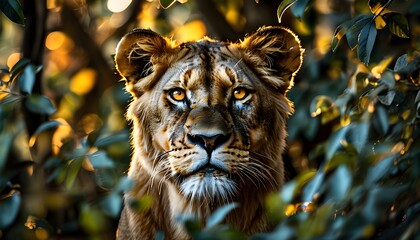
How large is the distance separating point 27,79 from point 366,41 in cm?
159

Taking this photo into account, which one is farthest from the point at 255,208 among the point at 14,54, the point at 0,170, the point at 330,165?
the point at 14,54

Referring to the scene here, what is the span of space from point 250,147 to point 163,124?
451mm

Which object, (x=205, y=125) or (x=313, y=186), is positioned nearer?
(x=313, y=186)

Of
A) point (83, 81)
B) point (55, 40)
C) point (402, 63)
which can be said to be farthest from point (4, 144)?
point (55, 40)

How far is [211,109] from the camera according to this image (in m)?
4.36

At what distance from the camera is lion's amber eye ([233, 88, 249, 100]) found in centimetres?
450

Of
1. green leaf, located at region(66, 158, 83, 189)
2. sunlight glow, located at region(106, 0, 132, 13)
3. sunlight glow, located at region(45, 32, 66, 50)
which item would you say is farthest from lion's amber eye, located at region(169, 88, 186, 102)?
sunlight glow, located at region(45, 32, 66, 50)

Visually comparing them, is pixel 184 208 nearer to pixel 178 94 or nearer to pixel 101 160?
pixel 178 94

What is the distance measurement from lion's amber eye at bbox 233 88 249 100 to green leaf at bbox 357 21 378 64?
76cm

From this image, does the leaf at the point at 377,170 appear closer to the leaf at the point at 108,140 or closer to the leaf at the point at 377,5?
the leaf at the point at 377,5

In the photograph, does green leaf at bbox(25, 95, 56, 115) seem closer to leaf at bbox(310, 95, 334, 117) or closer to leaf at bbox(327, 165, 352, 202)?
leaf at bbox(310, 95, 334, 117)

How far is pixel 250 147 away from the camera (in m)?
4.48

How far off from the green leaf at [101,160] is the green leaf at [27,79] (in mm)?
602

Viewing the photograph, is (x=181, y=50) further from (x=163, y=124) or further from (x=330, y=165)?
(x=330, y=165)
